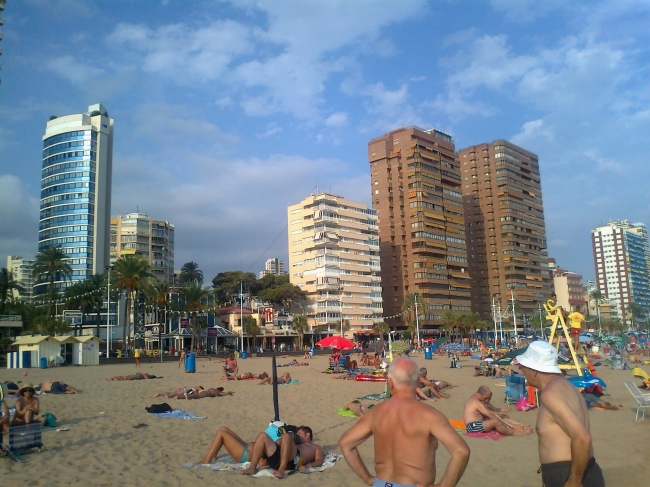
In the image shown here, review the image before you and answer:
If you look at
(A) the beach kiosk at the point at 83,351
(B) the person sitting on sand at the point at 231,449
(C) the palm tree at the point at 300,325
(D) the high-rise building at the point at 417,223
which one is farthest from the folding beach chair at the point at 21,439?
(D) the high-rise building at the point at 417,223

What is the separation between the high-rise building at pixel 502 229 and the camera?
4604 inches

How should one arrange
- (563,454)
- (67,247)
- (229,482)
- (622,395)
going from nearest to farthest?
(563,454) → (229,482) → (622,395) → (67,247)

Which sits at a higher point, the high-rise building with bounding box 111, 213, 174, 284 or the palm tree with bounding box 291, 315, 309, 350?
the high-rise building with bounding box 111, 213, 174, 284

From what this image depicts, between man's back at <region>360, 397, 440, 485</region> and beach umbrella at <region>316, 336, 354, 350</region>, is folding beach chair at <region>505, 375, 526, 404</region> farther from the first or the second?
beach umbrella at <region>316, 336, 354, 350</region>

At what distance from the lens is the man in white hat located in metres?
3.32

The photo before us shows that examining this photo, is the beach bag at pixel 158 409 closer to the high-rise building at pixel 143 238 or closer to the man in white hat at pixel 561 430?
the man in white hat at pixel 561 430

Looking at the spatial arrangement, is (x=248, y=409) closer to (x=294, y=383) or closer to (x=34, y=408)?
(x=34, y=408)

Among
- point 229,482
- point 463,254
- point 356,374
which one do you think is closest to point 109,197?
point 463,254

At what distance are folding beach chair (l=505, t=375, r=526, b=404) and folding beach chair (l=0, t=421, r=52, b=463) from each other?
10.8 meters

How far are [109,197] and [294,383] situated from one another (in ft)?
305

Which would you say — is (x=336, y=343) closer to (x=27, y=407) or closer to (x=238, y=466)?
(x=27, y=407)

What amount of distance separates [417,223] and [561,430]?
323 ft

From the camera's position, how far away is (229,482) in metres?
6.96

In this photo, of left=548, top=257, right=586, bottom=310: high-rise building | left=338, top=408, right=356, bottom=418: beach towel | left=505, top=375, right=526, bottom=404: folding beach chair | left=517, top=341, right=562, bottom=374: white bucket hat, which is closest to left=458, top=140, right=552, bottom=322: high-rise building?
left=548, top=257, right=586, bottom=310: high-rise building
